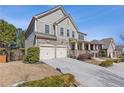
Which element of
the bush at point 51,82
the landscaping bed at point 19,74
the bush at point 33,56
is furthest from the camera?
the bush at point 33,56

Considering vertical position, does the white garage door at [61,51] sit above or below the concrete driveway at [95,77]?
above

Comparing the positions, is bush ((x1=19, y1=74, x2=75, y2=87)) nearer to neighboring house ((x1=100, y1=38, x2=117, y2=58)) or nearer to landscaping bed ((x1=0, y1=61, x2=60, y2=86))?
landscaping bed ((x1=0, y1=61, x2=60, y2=86))

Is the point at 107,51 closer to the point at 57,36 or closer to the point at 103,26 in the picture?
the point at 57,36

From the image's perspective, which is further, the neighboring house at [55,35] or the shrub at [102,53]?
the shrub at [102,53]

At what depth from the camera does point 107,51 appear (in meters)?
35.4

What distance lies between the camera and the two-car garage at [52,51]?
74.8 feet

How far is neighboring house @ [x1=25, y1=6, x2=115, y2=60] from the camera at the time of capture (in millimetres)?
23641

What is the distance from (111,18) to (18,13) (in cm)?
890

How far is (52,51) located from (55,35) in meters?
2.58

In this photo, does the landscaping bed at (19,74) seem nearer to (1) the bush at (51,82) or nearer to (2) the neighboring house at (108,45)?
(1) the bush at (51,82)

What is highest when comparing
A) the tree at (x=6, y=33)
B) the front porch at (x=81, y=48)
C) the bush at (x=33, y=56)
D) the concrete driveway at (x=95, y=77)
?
the tree at (x=6, y=33)

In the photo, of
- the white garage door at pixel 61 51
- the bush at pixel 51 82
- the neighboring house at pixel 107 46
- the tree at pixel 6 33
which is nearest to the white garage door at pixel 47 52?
the white garage door at pixel 61 51

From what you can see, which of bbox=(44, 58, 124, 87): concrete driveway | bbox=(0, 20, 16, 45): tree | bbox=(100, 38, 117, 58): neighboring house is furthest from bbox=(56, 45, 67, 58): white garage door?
bbox=(100, 38, 117, 58): neighboring house
